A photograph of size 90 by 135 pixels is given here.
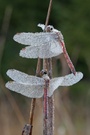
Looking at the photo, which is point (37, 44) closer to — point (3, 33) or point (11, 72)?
point (11, 72)

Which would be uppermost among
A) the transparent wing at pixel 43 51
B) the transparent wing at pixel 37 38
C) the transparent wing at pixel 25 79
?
the transparent wing at pixel 37 38

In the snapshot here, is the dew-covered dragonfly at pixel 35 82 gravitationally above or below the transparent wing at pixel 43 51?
below

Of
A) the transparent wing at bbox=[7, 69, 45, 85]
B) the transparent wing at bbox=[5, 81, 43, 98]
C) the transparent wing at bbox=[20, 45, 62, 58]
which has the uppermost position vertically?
the transparent wing at bbox=[20, 45, 62, 58]

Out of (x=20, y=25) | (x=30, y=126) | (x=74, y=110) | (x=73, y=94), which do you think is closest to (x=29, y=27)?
(x=20, y=25)
